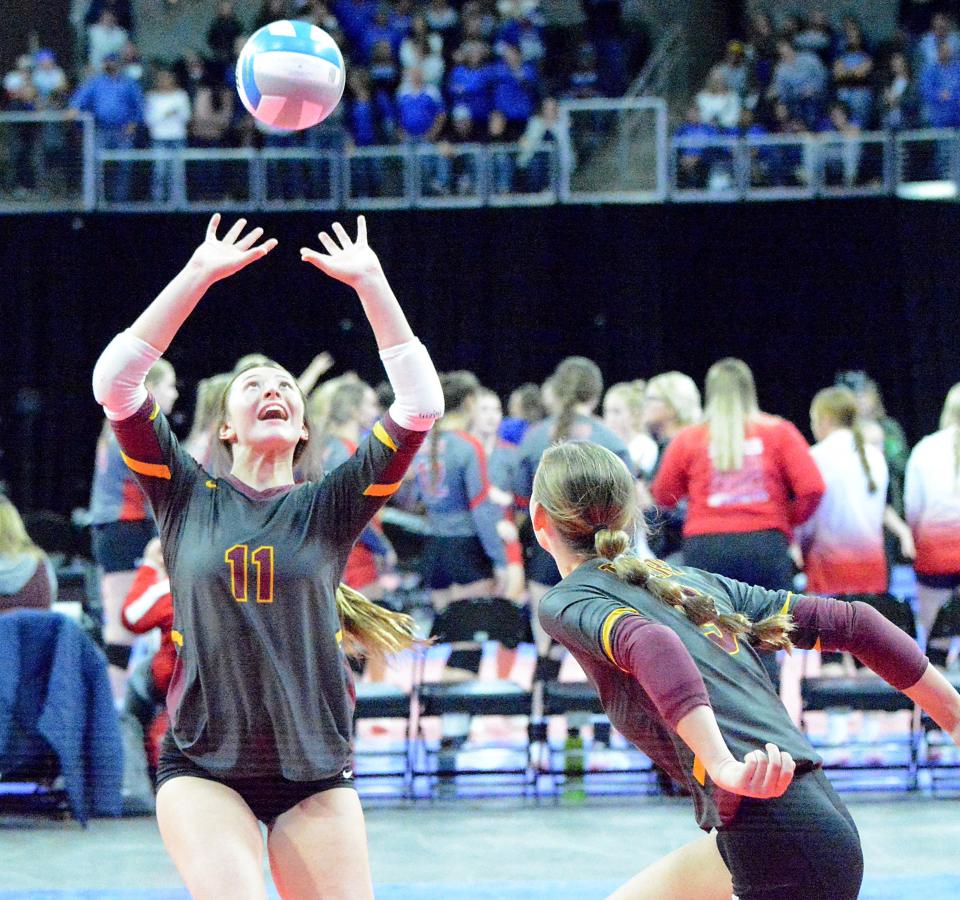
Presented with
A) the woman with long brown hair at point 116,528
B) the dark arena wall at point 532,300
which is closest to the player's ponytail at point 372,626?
the woman with long brown hair at point 116,528

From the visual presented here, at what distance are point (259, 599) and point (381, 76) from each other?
12.3 metres

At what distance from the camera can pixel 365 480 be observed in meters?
2.87

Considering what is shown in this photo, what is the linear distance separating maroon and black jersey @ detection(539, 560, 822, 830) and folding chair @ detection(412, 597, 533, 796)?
3.33m

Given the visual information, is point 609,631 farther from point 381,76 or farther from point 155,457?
point 381,76

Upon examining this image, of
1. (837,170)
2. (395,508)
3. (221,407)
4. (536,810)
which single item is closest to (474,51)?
(837,170)

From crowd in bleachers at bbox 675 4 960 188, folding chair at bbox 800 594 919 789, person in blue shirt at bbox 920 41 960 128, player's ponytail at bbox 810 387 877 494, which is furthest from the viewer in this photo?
person in blue shirt at bbox 920 41 960 128

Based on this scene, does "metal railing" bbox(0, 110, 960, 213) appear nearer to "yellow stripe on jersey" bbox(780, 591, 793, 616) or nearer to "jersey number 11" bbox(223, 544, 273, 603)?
"jersey number 11" bbox(223, 544, 273, 603)

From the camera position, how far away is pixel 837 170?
511 inches

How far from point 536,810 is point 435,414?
3.19m

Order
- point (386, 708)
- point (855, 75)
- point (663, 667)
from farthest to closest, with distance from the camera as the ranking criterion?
point (855, 75), point (386, 708), point (663, 667)

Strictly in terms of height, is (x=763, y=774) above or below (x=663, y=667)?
below

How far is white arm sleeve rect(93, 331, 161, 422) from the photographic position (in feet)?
8.87

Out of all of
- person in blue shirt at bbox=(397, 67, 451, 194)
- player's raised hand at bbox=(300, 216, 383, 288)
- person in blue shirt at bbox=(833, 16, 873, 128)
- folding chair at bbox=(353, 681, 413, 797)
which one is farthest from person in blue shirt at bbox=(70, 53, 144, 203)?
player's raised hand at bbox=(300, 216, 383, 288)

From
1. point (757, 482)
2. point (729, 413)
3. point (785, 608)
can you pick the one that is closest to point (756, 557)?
point (757, 482)
